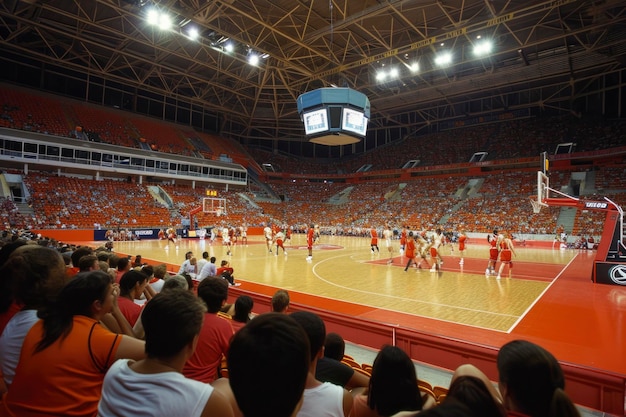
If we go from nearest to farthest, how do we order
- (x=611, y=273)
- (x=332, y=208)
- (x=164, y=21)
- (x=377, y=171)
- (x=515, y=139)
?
(x=611, y=273), (x=164, y=21), (x=515, y=139), (x=332, y=208), (x=377, y=171)

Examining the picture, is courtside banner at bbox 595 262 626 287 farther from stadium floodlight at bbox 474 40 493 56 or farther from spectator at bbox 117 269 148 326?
stadium floodlight at bbox 474 40 493 56

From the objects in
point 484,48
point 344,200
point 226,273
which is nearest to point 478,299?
point 226,273

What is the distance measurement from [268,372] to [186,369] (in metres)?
1.89

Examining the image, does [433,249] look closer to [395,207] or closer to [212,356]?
[212,356]

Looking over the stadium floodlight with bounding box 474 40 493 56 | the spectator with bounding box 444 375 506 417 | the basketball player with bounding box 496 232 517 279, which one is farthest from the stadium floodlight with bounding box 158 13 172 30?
the spectator with bounding box 444 375 506 417

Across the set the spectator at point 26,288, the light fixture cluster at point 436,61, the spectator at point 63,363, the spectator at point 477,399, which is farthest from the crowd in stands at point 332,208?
the spectator at point 477,399

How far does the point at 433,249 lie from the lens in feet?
49.0

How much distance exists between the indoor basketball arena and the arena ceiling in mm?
217

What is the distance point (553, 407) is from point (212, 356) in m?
2.31

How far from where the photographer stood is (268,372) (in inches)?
44.4

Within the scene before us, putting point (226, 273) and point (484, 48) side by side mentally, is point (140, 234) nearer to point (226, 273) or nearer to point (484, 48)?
point (226, 273)

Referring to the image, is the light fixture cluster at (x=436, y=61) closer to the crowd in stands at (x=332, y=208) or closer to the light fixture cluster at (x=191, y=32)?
the light fixture cluster at (x=191, y=32)

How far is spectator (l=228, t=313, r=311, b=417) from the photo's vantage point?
3.70 feet

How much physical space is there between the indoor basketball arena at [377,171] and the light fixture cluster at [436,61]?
215 millimetres
